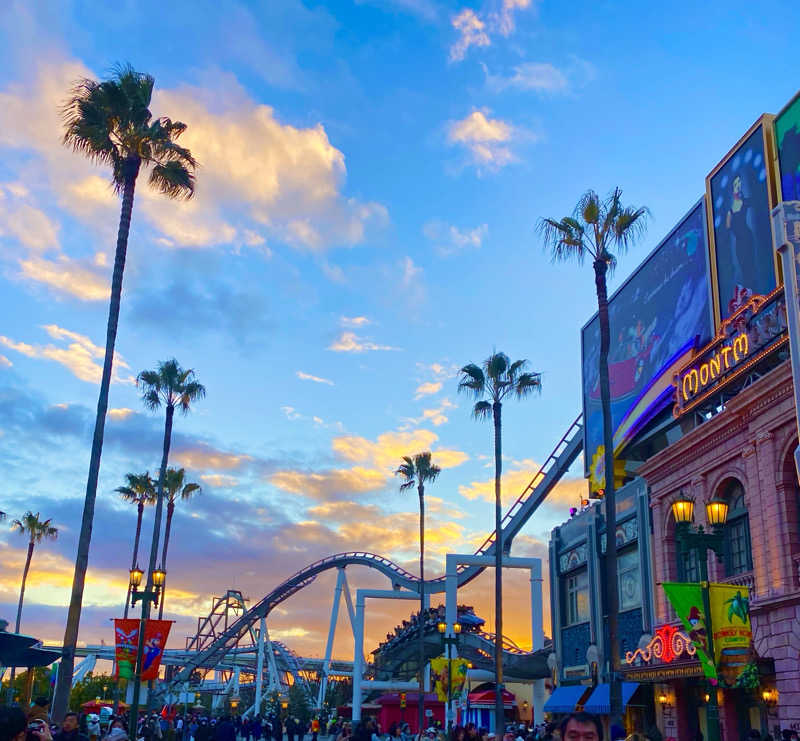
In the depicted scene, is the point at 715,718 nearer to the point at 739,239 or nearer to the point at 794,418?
the point at 794,418

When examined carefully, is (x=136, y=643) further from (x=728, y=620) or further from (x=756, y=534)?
(x=756, y=534)

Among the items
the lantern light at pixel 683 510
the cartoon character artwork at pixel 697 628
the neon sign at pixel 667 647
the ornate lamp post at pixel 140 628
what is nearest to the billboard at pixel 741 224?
the neon sign at pixel 667 647

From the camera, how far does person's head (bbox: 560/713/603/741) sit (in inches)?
178

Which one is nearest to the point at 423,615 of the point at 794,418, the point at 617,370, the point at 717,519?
the point at 617,370

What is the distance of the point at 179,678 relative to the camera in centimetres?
6669

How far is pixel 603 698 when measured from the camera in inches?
1309

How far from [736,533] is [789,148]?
39.4 ft

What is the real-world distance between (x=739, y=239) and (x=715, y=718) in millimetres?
20632

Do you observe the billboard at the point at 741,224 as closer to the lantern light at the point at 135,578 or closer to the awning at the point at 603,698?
the awning at the point at 603,698

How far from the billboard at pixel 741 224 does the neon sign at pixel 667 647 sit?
10.3m

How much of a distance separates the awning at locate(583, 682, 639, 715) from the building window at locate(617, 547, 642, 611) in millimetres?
3269

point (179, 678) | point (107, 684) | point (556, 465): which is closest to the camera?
point (556, 465)

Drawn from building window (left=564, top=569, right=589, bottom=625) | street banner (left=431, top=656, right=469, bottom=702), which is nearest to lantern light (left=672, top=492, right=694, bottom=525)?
street banner (left=431, top=656, right=469, bottom=702)

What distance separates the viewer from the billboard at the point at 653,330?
113ft
